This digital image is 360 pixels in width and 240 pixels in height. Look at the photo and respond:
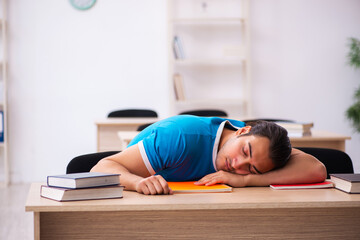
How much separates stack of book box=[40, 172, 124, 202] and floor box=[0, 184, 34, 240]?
1.89 m

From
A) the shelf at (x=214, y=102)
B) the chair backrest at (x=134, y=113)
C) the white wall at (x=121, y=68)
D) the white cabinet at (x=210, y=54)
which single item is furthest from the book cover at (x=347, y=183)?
the white wall at (x=121, y=68)

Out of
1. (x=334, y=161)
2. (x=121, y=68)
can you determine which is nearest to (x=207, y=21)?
(x=121, y=68)

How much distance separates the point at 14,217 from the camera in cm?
350

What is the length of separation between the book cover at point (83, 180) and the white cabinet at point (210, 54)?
156 inches

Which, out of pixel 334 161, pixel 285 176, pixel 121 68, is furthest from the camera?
pixel 121 68

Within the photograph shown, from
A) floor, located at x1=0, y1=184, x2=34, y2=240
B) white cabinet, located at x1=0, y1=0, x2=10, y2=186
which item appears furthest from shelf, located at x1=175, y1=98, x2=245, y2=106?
floor, located at x1=0, y1=184, x2=34, y2=240

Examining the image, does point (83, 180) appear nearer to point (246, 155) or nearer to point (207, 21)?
point (246, 155)

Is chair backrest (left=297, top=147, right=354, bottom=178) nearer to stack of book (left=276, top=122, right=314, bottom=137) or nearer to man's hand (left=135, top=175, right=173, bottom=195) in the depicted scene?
man's hand (left=135, top=175, right=173, bottom=195)

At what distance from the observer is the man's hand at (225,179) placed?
1.51m

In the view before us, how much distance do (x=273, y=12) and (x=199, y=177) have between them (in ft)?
13.7

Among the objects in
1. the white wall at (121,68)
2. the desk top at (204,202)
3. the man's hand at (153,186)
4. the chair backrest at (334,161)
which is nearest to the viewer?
the desk top at (204,202)

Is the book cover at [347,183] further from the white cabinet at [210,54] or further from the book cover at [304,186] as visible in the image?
the white cabinet at [210,54]

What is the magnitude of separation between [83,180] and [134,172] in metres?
0.31

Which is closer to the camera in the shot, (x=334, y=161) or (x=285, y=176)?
(x=285, y=176)
